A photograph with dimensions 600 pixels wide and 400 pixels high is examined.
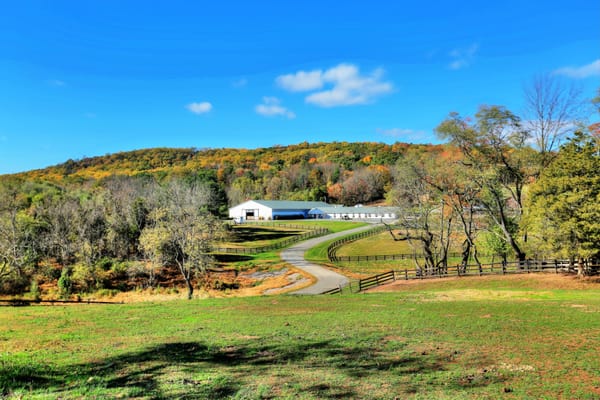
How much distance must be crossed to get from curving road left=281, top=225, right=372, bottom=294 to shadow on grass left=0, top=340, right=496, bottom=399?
1915 centimetres

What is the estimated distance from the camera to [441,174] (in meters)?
31.1

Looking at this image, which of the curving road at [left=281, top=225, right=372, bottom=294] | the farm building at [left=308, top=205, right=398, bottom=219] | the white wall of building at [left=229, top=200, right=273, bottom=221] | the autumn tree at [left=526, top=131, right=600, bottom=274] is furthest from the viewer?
the white wall of building at [left=229, top=200, right=273, bottom=221]

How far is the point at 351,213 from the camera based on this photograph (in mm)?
113625

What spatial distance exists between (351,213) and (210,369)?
106m

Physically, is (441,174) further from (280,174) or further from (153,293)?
(280,174)

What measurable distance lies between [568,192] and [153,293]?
108 ft

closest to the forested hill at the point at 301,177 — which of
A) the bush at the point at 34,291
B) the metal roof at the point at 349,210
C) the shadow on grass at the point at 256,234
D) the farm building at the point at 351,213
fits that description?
the metal roof at the point at 349,210

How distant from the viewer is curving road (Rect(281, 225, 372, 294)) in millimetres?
31216

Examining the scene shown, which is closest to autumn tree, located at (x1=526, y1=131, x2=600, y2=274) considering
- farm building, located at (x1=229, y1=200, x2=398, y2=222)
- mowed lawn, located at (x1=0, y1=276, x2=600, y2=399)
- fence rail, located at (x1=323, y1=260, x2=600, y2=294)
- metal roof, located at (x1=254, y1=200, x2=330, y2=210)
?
fence rail, located at (x1=323, y1=260, x2=600, y2=294)

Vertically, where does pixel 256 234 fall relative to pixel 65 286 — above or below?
above

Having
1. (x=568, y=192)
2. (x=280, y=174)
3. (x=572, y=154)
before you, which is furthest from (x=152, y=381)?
(x=280, y=174)

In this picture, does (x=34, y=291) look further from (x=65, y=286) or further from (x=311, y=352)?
(x=311, y=352)

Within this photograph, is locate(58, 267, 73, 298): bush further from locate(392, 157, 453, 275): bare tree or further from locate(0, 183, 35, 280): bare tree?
locate(392, 157, 453, 275): bare tree

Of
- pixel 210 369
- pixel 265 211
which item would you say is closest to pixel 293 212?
pixel 265 211
